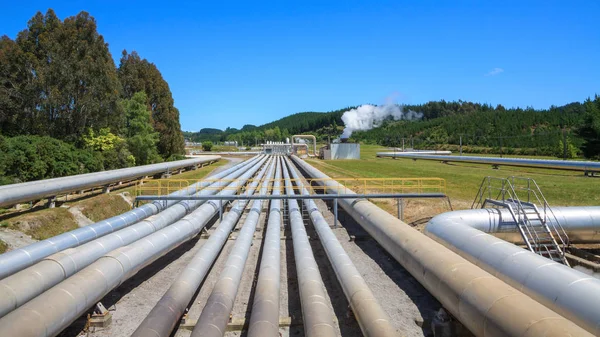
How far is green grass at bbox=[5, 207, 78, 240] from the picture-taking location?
15625mm

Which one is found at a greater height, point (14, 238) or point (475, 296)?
point (475, 296)

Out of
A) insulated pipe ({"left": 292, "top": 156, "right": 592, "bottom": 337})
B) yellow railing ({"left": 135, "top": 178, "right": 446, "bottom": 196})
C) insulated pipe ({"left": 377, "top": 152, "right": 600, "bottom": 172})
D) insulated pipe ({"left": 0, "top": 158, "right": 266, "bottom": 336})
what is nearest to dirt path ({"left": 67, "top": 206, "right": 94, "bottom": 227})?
yellow railing ({"left": 135, "top": 178, "right": 446, "bottom": 196})

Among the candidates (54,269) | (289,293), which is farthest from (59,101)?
(289,293)

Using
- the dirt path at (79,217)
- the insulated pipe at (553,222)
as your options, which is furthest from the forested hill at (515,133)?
the dirt path at (79,217)

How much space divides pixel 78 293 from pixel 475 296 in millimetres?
7860

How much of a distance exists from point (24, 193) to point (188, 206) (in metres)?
6.80

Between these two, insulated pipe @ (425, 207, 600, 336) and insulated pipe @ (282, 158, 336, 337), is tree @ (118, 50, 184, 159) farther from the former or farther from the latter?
insulated pipe @ (425, 207, 600, 336)

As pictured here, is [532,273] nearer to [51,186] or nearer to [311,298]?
[311,298]

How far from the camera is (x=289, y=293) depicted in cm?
1109

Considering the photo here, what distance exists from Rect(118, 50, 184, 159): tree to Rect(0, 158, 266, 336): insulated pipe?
41.0m

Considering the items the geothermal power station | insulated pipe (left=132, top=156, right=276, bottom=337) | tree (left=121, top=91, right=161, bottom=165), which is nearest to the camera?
the geothermal power station

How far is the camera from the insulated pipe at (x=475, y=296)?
5.85 meters

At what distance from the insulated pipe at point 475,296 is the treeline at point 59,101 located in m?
22.3

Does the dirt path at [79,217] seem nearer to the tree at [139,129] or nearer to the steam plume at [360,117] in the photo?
the tree at [139,129]
